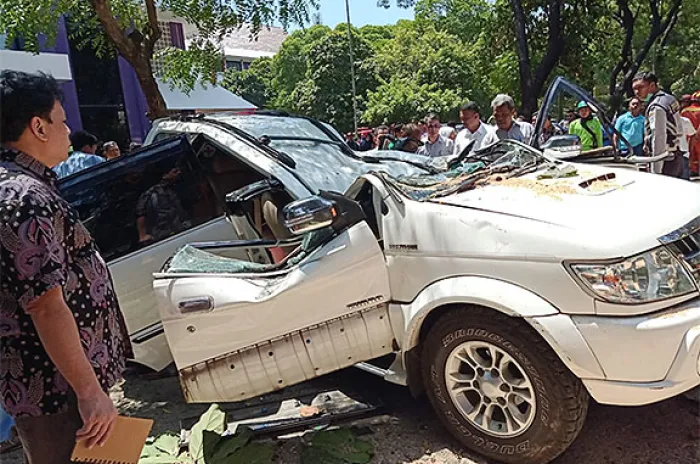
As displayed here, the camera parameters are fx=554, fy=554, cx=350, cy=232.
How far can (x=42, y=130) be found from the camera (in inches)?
68.7

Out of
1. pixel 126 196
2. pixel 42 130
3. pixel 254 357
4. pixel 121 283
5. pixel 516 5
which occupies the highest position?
pixel 516 5

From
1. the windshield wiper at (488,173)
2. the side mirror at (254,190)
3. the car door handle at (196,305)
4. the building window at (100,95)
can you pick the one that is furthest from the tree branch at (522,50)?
the car door handle at (196,305)

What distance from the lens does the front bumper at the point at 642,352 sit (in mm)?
2225

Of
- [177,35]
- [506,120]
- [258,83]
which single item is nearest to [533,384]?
[506,120]

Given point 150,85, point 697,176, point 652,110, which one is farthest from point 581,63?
point 150,85

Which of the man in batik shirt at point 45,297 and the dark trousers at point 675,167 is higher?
the man in batik shirt at point 45,297

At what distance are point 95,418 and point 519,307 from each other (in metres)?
1.69

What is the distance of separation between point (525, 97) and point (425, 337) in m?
11.3

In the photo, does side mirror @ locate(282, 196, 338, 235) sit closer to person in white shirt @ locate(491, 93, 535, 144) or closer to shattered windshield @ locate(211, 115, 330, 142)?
shattered windshield @ locate(211, 115, 330, 142)

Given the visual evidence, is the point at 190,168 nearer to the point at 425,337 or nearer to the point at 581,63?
the point at 425,337

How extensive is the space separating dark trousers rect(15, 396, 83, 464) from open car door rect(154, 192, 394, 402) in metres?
1.08

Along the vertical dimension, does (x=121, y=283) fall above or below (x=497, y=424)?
above

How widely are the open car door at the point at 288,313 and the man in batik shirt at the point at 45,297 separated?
0.97 m

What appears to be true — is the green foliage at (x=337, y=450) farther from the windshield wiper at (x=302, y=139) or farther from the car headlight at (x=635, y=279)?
the windshield wiper at (x=302, y=139)
